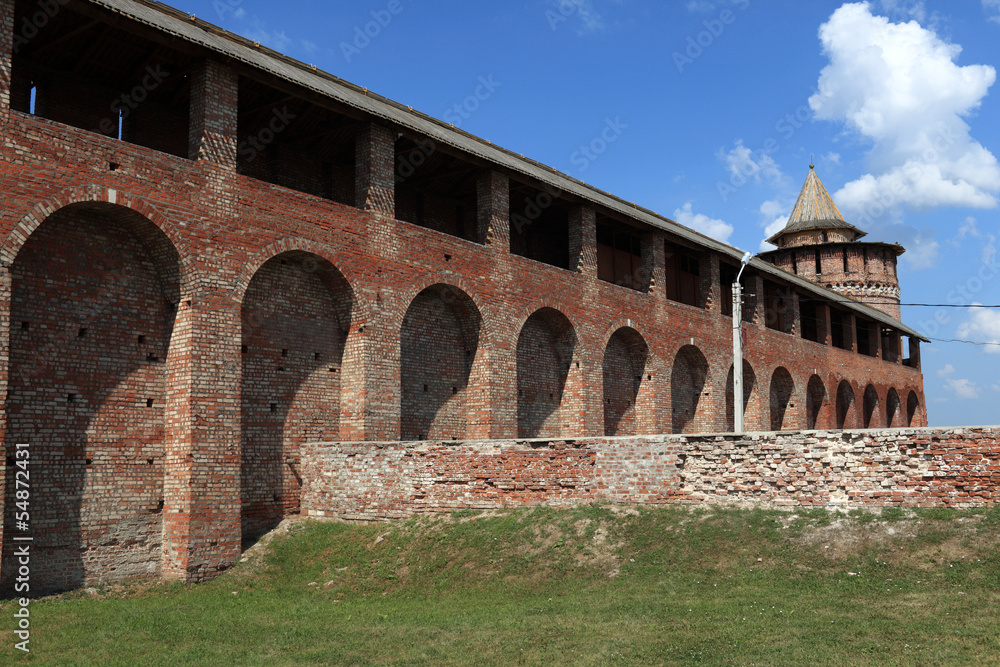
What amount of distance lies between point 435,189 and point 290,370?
7.17 meters

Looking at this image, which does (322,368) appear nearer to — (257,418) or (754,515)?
(257,418)

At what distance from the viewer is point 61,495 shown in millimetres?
12445

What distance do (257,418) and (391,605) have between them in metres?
5.12

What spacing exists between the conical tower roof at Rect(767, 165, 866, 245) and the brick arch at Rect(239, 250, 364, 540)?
1456 inches

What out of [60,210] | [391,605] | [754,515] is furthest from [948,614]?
[60,210]

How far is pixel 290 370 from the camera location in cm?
1588

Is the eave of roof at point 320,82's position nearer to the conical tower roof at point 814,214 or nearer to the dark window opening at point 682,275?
the dark window opening at point 682,275

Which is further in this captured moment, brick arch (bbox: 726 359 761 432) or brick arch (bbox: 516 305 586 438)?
brick arch (bbox: 726 359 761 432)

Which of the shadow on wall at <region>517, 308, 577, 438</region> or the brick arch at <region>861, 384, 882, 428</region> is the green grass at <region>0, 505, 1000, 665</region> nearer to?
the shadow on wall at <region>517, 308, 577, 438</region>

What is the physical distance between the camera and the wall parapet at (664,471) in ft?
37.9

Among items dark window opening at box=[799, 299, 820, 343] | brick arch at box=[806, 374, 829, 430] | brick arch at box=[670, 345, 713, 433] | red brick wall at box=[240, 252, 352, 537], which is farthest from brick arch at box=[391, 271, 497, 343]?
dark window opening at box=[799, 299, 820, 343]

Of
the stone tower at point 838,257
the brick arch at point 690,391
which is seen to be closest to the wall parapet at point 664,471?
the brick arch at point 690,391

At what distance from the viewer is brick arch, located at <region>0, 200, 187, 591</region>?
12242 millimetres

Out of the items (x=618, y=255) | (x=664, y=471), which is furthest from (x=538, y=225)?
(x=664, y=471)
